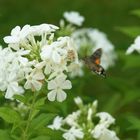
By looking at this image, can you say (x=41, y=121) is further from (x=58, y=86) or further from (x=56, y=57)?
(x=56, y=57)

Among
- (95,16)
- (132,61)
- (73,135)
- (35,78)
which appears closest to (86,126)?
(73,135)

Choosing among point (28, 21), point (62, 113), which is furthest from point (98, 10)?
point (62, 113)

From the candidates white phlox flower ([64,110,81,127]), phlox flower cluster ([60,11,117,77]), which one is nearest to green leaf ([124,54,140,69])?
phlox flower cluster ([60,11,117,77])

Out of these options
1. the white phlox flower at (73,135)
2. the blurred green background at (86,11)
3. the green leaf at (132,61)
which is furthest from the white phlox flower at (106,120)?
the blurred green background at (86,11)

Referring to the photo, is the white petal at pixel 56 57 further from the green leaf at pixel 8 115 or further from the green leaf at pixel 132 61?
the green leaf at pixel 132 61

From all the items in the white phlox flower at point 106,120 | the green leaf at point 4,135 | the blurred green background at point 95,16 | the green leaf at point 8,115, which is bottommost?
the green leaf at point 4,135

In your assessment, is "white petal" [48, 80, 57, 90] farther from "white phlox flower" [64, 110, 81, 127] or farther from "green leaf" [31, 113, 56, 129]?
"white phlox flower" [64, 110, 81, 127]

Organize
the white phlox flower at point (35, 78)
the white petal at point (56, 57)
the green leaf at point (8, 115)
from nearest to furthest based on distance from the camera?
the white petal at point (56, 57) < the white phlox flower at point (35, 78) < the green leaf at point (8, 115)

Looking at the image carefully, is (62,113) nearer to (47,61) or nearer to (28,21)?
(47,61)
